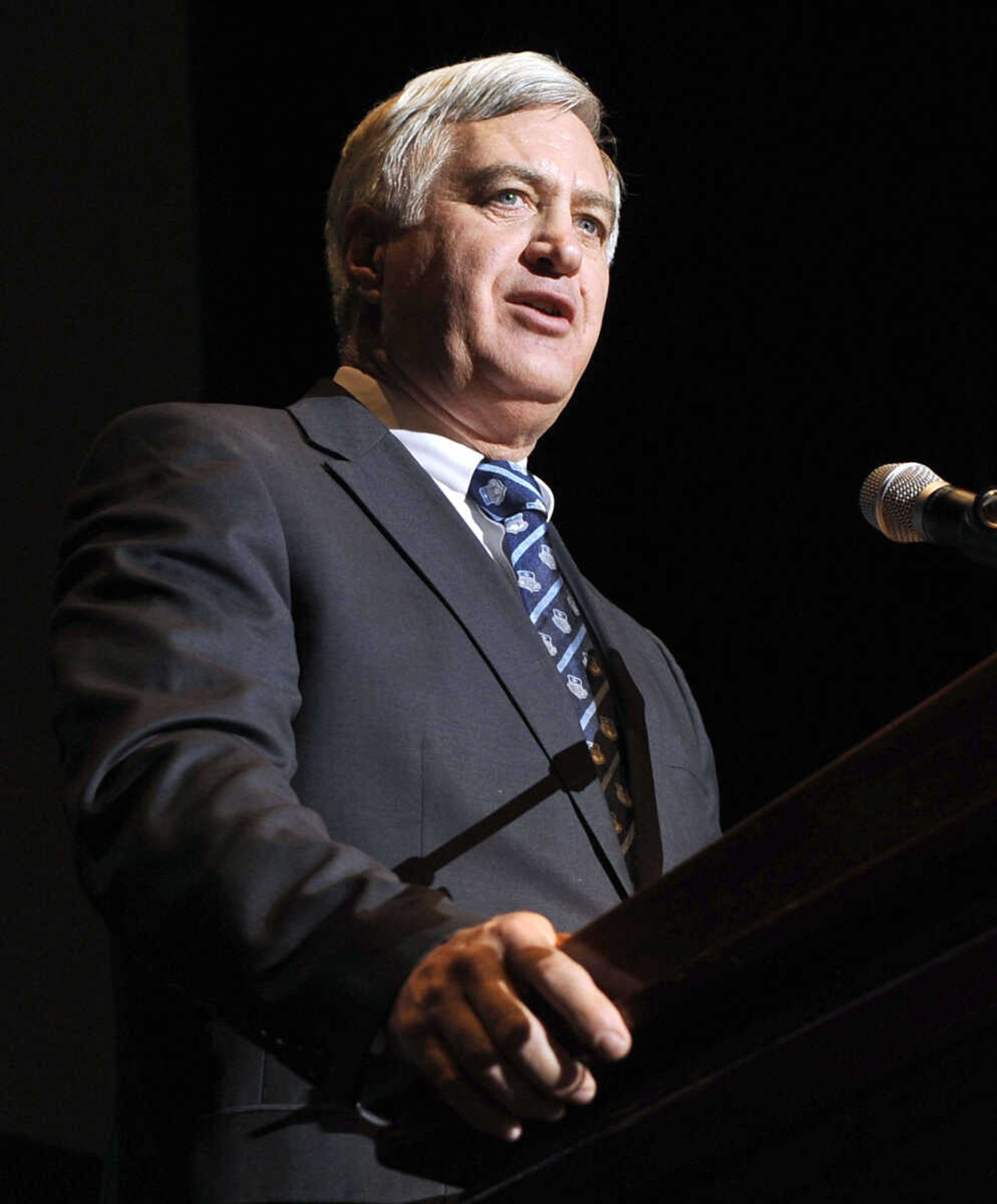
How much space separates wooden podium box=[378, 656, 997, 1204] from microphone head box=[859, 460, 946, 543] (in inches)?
20.4

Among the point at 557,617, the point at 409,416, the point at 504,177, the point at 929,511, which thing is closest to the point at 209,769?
the point at 929,511

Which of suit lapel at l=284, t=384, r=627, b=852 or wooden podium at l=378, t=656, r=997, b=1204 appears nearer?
wooden podium at l=378, t=656, r=997, b=1204

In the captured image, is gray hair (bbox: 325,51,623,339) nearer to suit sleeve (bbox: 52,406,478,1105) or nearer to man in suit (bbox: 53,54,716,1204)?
man in suit (bbox: 53,54,716,1204)

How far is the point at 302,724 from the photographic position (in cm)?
129

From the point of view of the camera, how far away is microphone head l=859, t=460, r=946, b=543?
1172mm

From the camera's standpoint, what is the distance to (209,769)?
974 mm

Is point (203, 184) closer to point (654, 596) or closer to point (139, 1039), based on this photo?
point (654, 596)

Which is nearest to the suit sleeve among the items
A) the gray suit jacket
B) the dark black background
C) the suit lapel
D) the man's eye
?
the gray suit jacket

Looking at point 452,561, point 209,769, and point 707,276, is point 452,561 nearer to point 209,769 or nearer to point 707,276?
point 209,769

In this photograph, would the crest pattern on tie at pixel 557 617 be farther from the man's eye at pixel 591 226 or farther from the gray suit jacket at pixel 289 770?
the man's eye at pixel 591 226

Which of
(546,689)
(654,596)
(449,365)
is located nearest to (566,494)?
(654,596)

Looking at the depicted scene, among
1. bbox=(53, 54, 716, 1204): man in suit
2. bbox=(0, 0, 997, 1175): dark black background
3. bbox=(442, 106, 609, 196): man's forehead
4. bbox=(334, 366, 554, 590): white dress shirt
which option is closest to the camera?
bbox=(53, 54, 716, 1204): man in suit

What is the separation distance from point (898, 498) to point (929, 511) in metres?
0.05

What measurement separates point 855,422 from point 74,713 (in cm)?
205
